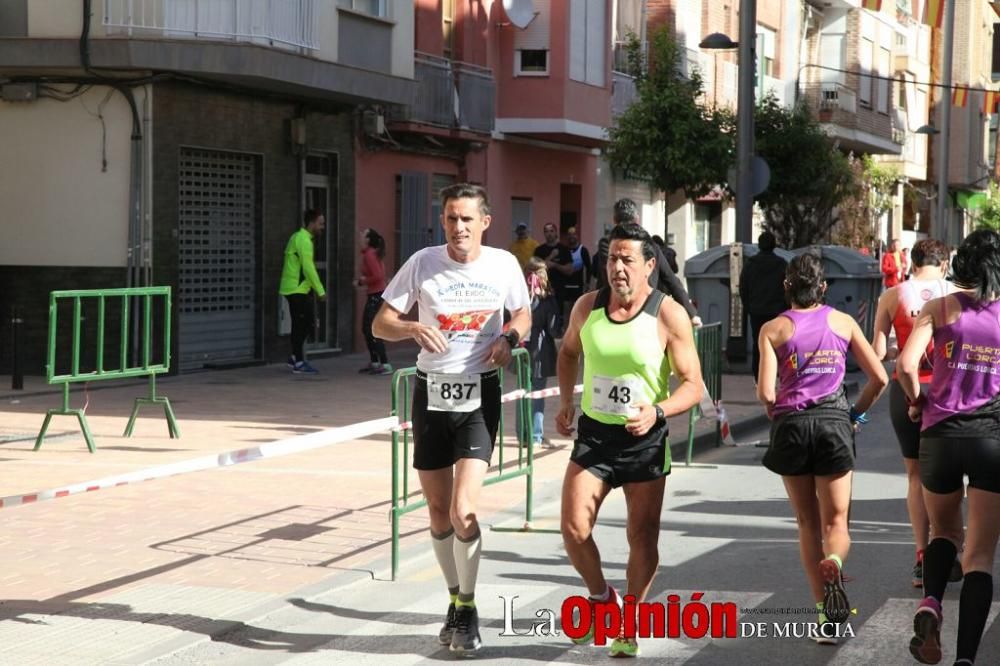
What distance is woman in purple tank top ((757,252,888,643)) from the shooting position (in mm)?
Answer: 7105

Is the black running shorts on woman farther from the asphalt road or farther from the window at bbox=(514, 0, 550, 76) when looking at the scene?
the window at bbox=(514, 0, 550, 76)

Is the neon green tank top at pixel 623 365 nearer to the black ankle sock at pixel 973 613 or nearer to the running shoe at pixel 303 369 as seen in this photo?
the black ankle sock at pixel 973 613

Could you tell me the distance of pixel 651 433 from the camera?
21.7ft

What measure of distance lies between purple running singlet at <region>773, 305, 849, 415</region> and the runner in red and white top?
0.79 meters

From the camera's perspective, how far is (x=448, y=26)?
92.6 ft

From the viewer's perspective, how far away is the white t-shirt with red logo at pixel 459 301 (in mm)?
7066

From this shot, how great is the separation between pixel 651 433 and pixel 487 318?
0.91 meters

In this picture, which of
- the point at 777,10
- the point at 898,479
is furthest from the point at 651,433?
the point at 777,10

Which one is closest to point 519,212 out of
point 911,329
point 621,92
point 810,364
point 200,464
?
point 621,92

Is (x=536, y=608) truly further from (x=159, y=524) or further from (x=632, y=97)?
(x=632, y=97)

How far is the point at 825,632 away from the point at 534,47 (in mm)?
23819

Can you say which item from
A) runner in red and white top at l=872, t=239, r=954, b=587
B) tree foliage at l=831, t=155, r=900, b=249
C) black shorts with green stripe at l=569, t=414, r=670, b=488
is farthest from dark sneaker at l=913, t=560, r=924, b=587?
tree foliage at l=831, t=155, r=900, b=249

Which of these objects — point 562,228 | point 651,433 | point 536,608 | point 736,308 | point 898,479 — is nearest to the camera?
point 651,433

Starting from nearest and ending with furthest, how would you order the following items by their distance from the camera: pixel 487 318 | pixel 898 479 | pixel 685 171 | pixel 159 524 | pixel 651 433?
pixel 651 433 < pixel 487 318 < pixel 159 524 < pixel 898 479 < pixel 685 171
